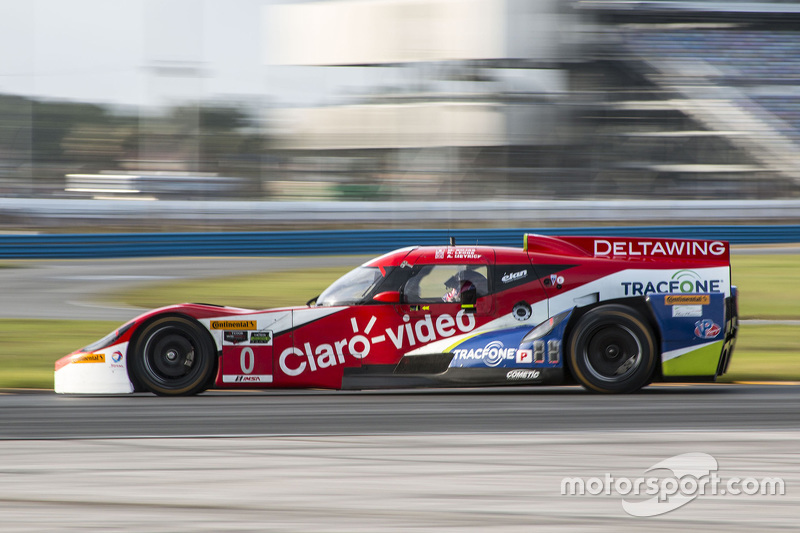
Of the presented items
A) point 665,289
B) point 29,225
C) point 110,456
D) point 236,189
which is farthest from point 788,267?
point 236,189

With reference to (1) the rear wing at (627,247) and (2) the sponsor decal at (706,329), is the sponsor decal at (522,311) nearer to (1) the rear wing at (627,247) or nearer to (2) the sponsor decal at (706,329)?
(1) the rear wing at (627,247)

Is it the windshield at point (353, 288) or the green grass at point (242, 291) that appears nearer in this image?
the windshield at point (353, 288)

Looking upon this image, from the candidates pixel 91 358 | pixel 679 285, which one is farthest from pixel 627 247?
pixel 91 358

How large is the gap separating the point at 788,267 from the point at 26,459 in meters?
18.3

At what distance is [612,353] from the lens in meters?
7.25

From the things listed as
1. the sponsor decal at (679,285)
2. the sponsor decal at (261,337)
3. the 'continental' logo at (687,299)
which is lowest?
the sponsor decal at (261,337)

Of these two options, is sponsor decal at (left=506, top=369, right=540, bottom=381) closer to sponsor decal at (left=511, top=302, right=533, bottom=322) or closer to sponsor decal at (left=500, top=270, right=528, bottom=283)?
sponsor decal at (left=511, top=302, right=533, bottom=322)

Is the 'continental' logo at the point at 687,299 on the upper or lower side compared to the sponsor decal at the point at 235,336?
upper

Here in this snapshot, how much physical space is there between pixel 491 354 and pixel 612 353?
3.19ft

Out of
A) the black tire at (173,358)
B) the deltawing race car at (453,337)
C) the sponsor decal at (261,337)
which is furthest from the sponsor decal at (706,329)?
the black tire at (173,358)

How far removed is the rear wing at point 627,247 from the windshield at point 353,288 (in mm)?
1276

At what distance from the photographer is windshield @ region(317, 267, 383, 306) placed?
7285mm

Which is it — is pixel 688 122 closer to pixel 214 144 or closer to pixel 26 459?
pixel 214 144

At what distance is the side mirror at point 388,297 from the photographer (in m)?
7.17
